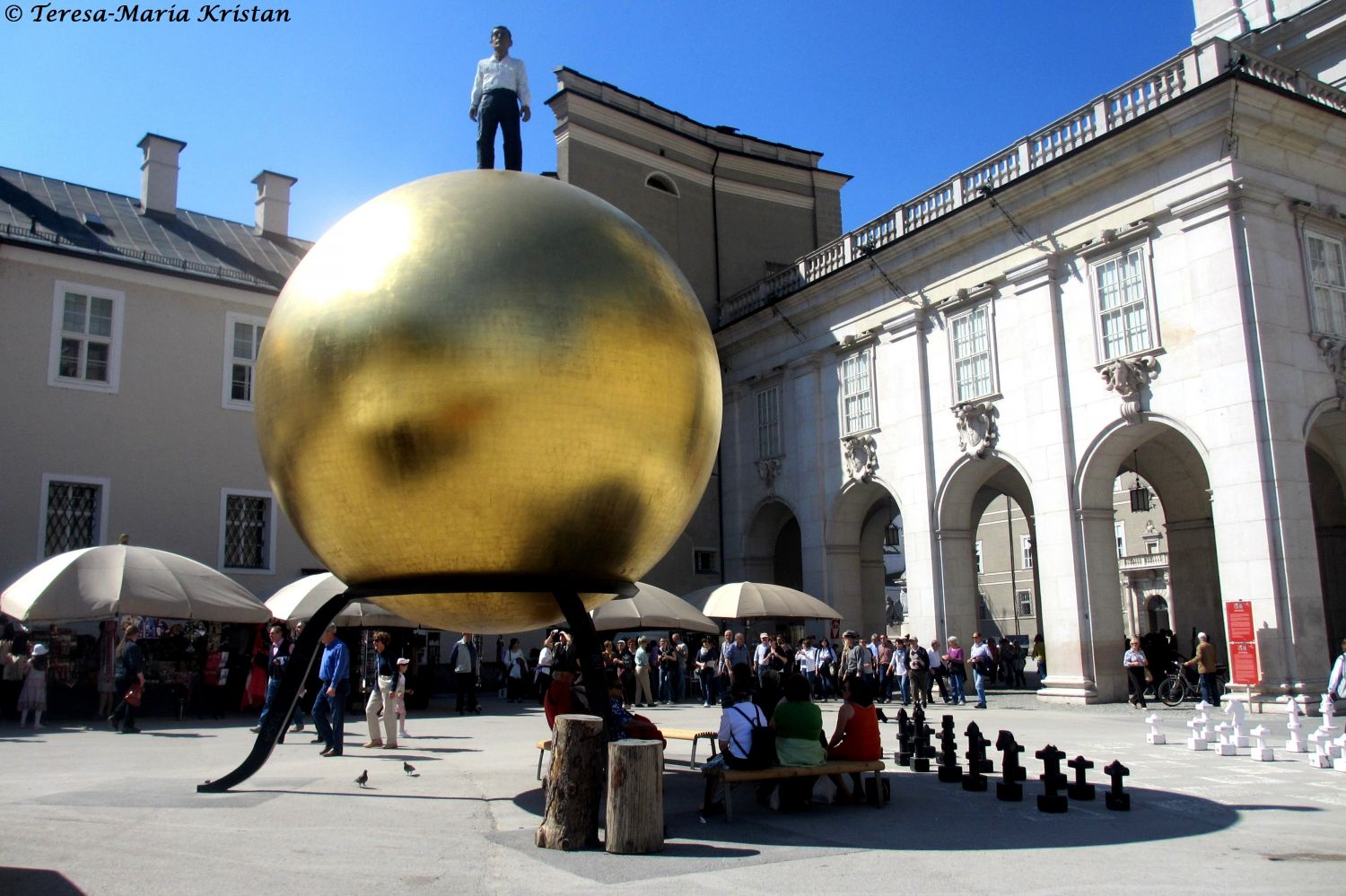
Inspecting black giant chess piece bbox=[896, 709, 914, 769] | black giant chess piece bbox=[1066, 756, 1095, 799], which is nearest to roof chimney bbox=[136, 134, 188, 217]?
black giant chess piece bbox=[896, 709, 914, 769]

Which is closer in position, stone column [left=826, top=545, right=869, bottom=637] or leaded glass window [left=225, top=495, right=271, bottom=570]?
leaded glass window [left=225, top=495, right=271, bottom=570]

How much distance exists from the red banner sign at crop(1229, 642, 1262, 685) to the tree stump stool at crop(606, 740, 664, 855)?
1486 centimetres

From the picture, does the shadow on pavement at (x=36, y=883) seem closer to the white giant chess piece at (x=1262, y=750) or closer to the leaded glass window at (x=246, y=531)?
the white giant chess piece at (x=1262, y=750)

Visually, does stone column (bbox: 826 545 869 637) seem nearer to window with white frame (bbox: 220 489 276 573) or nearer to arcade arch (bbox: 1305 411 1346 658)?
arcade arch (bbox: 1305 411 1346 658)

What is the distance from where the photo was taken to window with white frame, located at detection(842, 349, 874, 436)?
2758 cm

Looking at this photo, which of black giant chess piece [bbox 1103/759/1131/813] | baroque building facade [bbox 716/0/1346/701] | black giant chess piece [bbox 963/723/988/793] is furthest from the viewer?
baroque building facade [bbox 716/0/1346/701]

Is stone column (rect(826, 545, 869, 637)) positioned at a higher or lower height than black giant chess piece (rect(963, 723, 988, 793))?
higher

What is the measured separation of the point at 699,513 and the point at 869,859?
26.2 metres

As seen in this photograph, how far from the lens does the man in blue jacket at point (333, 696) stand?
41.2 feet

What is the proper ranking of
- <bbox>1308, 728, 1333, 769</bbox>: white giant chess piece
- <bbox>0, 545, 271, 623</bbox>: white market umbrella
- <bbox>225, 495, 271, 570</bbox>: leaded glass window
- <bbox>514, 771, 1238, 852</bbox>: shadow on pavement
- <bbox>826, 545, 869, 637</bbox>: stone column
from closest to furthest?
<bbox>514, 771, 1238, 852</bbox>: shadow on pavement → <bbox>1308, 728, 1333, 769</bbox>: white giant chess piece → <bbox>0, 545, 271, 623</bbox>: white market umbrella → <bbox>225, 495, 271, 570</bbox>: leaded glass window → <bbox>826, 545, 869, 637</bbox>: stone column

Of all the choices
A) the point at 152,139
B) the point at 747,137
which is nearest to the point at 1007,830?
the point at 152,139

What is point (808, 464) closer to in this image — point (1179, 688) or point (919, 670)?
point (919, 670)

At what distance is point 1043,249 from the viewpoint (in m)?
22.9

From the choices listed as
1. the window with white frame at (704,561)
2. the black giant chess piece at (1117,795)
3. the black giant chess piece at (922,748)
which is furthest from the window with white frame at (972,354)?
the black giant chess piece at (1117,795)
